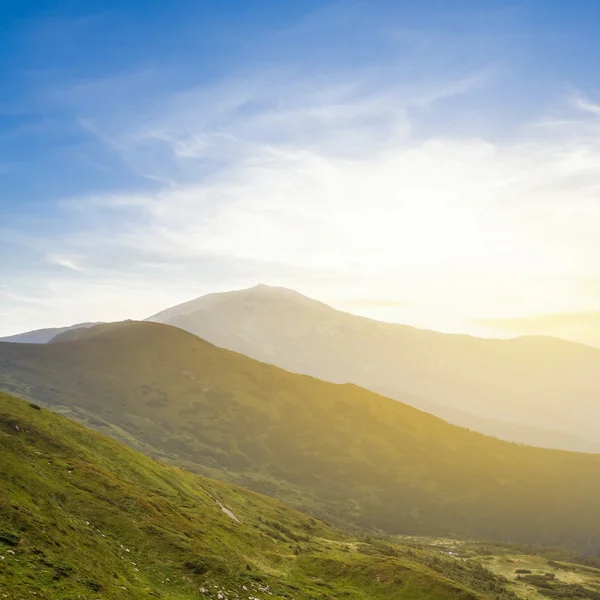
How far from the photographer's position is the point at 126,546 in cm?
4294

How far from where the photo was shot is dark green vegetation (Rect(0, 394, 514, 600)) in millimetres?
31500

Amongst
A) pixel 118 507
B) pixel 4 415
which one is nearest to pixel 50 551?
pixel 118 507

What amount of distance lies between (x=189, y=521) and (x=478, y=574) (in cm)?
6419

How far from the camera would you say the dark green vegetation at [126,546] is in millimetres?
31500

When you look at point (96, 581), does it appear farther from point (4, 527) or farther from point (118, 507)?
point (118, 507)

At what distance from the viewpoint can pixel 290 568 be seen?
60.0 m

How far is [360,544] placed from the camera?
102 meters

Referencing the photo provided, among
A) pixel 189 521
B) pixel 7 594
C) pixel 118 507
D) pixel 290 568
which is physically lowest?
pixel 290 568

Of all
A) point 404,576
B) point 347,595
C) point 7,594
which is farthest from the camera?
point 404,576

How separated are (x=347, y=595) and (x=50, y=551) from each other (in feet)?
112

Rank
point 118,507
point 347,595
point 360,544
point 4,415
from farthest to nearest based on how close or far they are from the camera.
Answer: point 360,544
point 4,415
point 347,595
point 118,507

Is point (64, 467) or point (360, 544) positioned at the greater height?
point (64, 467)

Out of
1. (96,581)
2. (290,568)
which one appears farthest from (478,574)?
(96,581)

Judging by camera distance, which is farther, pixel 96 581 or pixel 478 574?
pixel 478 574
